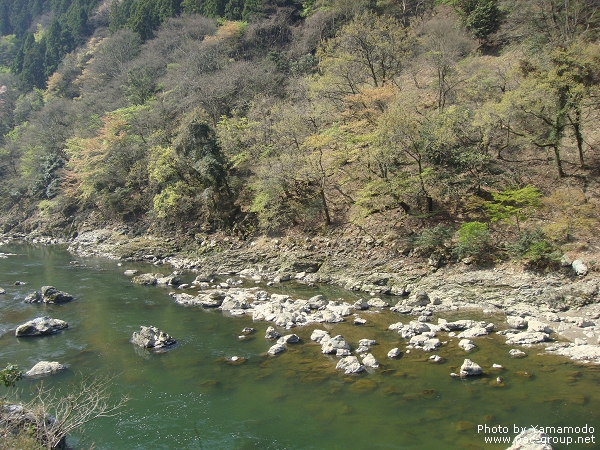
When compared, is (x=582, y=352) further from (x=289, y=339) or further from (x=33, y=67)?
(x=33, y=67)

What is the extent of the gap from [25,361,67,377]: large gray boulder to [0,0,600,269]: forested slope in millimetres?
16221

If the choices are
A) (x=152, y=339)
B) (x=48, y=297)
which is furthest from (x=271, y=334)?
(x=48, y=297)

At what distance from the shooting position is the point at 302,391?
11.1 m

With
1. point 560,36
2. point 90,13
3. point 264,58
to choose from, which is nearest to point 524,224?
point 560,36

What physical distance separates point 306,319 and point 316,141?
1237 cm

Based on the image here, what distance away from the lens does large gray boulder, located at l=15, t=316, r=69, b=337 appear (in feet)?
53.3

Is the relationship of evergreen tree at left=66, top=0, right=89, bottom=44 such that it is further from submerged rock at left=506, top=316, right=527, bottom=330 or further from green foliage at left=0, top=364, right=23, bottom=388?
submerged rock at left=506, top=316, right=527, bottom=330

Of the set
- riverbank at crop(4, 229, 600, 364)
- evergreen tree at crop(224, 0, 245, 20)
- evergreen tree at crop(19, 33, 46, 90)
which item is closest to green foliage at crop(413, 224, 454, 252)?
riverbank at crop(4, 229, 600, 364)

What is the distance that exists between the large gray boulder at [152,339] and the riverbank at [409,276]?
880 cm

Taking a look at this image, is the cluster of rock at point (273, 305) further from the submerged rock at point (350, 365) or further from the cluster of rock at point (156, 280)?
the submerged rock at point (350, 365)

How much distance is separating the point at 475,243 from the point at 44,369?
59.9 ft

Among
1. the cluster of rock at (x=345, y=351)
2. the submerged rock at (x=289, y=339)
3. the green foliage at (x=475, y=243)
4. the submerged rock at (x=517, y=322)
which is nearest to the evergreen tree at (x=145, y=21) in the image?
the green foliage at (x=475, y=243)

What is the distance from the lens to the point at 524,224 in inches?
792

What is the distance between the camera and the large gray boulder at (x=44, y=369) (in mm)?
12680
